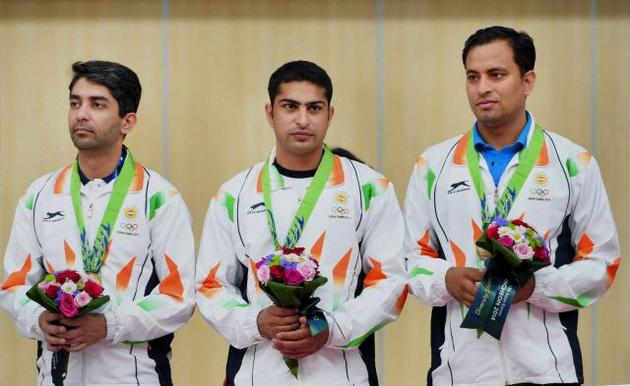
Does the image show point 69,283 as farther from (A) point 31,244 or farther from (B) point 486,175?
(B) point 486,175

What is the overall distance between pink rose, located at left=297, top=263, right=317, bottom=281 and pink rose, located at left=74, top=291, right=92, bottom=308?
780mm

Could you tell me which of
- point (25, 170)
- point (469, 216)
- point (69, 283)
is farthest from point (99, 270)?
point (25, 170)

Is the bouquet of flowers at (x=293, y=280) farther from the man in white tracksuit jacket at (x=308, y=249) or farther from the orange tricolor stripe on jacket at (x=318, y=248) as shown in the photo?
the orange tricolor stripe on jacket at (x=318, y=248)

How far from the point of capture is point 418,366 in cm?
677

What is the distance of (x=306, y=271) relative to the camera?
3.51m

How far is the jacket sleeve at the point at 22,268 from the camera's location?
3.94 metres

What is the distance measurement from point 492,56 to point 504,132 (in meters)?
0.30

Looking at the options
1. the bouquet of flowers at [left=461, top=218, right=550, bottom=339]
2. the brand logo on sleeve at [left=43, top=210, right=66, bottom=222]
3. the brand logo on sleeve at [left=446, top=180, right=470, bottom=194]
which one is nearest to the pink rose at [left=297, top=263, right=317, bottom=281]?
the bouquet of flowers at [left=461, top=218, right=550, bottom=339]

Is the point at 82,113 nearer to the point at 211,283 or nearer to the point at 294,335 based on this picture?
the point at 211,283

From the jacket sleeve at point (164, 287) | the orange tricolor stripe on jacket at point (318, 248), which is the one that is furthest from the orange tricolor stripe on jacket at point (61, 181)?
the orange tricolor stripe on jacket at point (318, 248)

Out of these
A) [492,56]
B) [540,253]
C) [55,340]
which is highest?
[492,56]

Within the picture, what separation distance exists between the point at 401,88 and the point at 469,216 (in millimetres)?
3010

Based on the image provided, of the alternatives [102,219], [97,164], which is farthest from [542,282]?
[97,164]

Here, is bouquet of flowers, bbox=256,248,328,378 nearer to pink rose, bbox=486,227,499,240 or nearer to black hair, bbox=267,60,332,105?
pink rose, bbox=486,227,499,240
